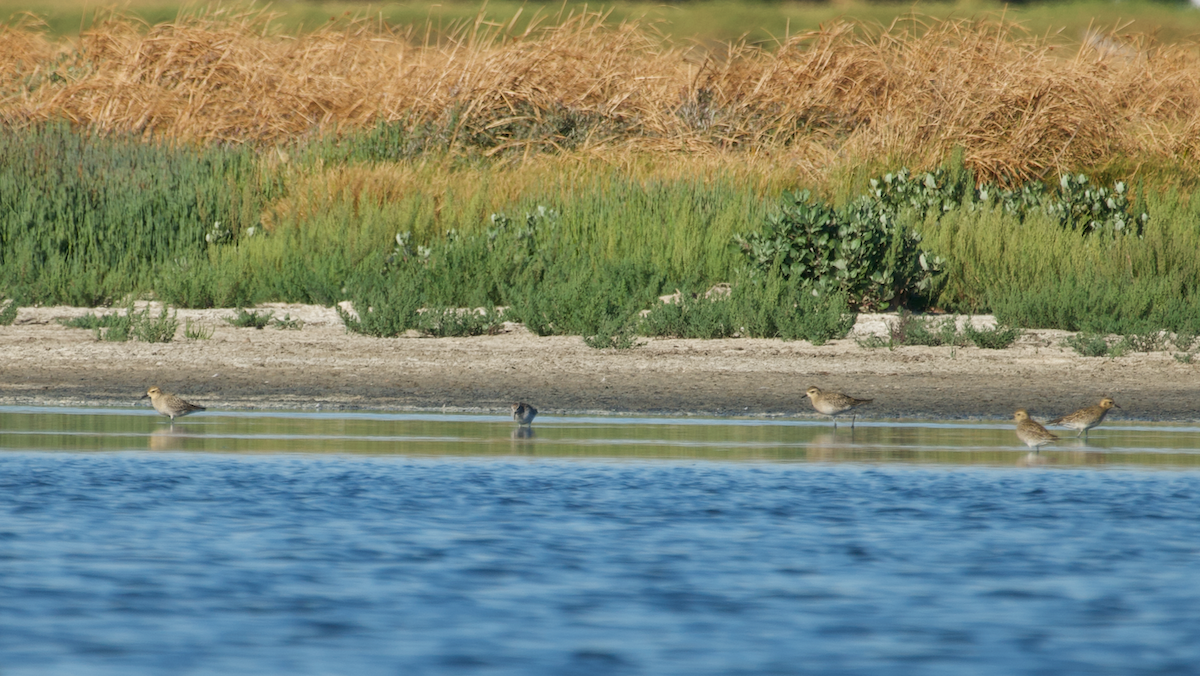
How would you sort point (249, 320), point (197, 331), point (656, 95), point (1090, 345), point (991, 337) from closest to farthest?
point (1090, 345) → point (991, 337) → point (197, 331) → point (249, 320) → point (656, 95)

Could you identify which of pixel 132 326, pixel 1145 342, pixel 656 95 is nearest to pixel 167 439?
pixel 132 326

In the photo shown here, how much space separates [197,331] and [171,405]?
12.7 ft

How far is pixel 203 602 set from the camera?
5707 millimetres

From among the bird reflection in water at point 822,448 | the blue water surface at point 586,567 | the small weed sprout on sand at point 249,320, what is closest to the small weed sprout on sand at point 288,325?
the small weed sprout on sand at point 249,320

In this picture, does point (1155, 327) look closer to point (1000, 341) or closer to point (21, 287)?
point (1000, 341)

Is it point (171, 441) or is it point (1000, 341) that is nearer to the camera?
point (171, 441)

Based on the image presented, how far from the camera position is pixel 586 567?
6277mm

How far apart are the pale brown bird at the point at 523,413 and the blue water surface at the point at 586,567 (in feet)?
3.90

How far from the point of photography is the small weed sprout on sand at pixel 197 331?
14416 millimetres

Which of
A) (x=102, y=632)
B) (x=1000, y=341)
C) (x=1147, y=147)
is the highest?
(x=1147, y=147)

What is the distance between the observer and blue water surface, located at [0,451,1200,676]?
16.4 feet

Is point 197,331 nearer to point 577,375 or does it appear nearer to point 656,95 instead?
point 577,375

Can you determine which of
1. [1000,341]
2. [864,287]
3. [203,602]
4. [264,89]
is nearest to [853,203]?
[864,287]

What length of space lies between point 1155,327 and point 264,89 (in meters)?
13.2
